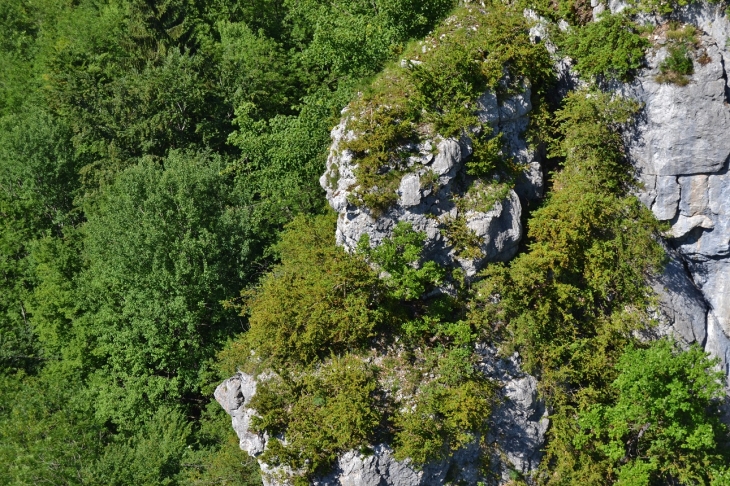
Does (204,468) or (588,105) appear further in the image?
(204,468)

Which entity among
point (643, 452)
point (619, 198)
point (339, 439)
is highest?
point (619, 198)

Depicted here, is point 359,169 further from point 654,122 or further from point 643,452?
point 643,452

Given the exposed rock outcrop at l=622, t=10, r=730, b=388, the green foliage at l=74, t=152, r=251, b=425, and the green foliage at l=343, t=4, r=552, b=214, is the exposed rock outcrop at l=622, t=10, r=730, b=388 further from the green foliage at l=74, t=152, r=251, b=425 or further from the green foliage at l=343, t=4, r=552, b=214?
the green foliage at l=74, t=152, r=251, b=425

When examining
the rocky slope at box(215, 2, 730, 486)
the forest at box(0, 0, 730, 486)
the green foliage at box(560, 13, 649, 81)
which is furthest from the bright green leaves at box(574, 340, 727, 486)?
the green foliage at box(560, 13, 649, 81)

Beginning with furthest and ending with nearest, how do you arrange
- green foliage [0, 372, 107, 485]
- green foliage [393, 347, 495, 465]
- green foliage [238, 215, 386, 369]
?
green foliage [0, 372, 107, 485], green foliage [238, 215, 386, 369], green foliage [393, 347, 495, 465]

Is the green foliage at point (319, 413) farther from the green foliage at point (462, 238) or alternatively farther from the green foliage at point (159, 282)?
the green foliage at point (159, 282)

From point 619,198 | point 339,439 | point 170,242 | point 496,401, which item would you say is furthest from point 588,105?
point 170,242

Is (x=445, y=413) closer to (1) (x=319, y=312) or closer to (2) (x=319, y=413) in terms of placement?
(2) (x=319, y=413)
